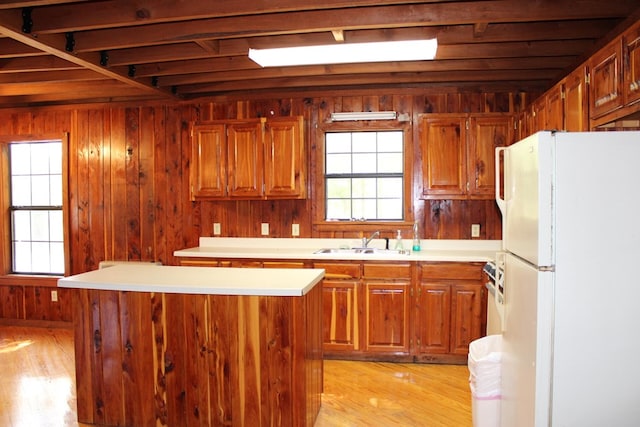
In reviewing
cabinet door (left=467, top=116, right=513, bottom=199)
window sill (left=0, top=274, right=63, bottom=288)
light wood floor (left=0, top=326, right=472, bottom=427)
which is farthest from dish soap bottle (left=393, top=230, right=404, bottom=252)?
window sill (left=0, top=274, right=63, bottom=288)

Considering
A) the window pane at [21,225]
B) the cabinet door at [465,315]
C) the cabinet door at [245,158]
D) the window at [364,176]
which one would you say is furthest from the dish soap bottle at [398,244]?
the window pane at [21,225]

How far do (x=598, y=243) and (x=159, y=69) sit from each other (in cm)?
334

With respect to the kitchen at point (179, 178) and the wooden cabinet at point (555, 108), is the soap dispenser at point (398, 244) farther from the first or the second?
the wooden cabinet at point (555, 108)

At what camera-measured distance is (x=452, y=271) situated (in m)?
3.63

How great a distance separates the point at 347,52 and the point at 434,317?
2.24m

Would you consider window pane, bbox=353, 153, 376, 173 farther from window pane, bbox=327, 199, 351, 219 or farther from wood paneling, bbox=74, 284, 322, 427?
wood paneling, bbox=74, 284, 322, 427

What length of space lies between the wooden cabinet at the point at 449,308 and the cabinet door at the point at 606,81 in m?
1.67

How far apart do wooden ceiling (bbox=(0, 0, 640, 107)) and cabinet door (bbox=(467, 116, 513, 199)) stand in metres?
0.41

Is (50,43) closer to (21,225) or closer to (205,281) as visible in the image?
(205,281)

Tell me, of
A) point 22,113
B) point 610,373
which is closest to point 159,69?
point 22,113

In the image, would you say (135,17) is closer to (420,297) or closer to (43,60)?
(43,60)

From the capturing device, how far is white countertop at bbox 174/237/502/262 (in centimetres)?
370

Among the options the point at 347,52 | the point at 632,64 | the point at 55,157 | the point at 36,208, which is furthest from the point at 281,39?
the point at 36,208

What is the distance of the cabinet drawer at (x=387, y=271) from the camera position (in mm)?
3684
